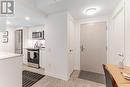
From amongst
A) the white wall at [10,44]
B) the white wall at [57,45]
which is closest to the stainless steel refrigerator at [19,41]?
the white wall at [10,44]

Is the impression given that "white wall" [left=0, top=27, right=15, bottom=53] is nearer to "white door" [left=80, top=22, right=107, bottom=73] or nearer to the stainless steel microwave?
the stainless steel microwave

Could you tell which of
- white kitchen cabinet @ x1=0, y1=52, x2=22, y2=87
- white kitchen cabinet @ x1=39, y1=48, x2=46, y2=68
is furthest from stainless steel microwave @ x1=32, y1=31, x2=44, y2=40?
white kitchen cabinet @ x1=0, y1=52, x2=22, y2=87

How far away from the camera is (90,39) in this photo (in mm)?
3947

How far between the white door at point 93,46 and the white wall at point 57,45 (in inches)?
48.2

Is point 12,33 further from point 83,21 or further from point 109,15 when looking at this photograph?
point 109,15

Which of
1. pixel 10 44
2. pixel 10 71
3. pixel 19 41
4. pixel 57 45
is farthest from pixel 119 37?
pixel 10 44

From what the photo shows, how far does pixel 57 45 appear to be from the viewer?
3.35m

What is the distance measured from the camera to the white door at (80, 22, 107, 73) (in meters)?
3.74

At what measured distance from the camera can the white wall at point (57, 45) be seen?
3.19m

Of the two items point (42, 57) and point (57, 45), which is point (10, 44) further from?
point (57, 45)

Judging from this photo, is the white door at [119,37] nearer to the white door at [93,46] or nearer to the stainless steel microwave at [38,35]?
the white door at [93,46]

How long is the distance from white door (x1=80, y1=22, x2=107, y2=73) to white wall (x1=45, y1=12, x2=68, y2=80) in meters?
1.22

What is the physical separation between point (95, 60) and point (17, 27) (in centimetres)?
533

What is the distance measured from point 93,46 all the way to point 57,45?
1562 millimetres
